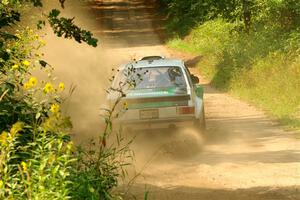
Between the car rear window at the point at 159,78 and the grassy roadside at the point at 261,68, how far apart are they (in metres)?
3.41

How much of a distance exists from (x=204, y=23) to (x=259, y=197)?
27468 millimetres

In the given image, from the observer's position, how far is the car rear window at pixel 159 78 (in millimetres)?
13203

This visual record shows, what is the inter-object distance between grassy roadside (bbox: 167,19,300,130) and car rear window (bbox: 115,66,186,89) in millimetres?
3412

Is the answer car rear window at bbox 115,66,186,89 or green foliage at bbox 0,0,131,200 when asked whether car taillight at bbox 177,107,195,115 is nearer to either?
car rear window at bbox 115,66,186,89

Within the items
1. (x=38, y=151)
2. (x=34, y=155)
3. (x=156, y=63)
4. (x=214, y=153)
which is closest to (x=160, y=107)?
(x=214, y=153)

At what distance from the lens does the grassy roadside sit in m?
18.1

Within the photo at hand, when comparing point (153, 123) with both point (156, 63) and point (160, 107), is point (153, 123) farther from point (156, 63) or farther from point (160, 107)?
point (156, 63)

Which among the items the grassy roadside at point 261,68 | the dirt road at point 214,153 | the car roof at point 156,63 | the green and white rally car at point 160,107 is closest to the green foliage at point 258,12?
the grassy roadside at point 261,68

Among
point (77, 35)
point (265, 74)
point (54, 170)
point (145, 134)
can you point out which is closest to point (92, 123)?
point (145, 134)

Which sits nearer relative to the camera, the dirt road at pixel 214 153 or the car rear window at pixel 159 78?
the dirt road at pixel 214 153

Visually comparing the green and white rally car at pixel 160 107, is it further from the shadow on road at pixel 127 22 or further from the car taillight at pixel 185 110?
the shadow on road at pixel 127 22

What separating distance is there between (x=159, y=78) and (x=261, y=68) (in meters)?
8.77

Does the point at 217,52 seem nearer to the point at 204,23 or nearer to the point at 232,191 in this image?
the point at 204,23

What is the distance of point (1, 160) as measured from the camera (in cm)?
531
